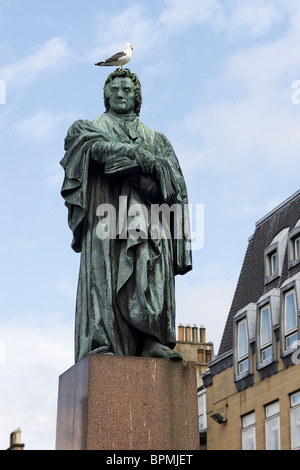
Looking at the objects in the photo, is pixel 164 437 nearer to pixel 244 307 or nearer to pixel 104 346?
pixel 104 346

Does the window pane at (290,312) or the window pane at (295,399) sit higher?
the window pane at (290,312)

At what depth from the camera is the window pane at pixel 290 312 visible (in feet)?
137

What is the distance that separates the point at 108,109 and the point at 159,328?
3016mm

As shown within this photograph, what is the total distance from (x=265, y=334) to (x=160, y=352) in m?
33.5

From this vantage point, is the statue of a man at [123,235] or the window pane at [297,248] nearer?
the statue of a man at [123,235]

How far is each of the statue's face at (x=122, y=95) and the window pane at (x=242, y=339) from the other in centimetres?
3397

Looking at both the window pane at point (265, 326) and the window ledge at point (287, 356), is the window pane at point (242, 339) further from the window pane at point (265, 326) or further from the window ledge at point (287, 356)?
the window ledge at point (287, 356)

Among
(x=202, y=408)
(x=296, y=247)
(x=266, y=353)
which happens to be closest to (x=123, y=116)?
(x=296, y=247)

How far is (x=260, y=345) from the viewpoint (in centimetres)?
4478

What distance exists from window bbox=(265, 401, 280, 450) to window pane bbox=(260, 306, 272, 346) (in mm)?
2757

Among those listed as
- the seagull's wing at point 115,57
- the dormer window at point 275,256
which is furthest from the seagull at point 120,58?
the dormer window at point 275,256

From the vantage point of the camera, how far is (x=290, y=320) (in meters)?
42.2

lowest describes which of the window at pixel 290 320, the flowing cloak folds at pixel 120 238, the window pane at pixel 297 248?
the flowing cloak folds at pixel 120 238
